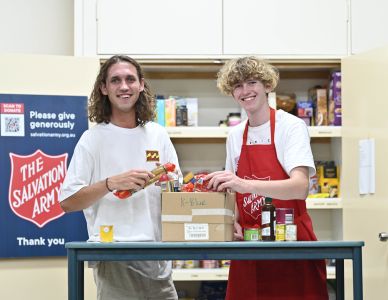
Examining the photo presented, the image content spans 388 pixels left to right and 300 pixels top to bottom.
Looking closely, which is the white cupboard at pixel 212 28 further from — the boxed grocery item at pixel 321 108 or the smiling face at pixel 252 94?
the smiling face at pixel 252 94

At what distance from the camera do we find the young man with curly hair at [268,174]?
Result: 8.44ft

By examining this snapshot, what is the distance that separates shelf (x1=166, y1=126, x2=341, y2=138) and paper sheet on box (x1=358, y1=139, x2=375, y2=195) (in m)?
0.39

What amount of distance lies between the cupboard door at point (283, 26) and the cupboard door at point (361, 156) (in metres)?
0.24

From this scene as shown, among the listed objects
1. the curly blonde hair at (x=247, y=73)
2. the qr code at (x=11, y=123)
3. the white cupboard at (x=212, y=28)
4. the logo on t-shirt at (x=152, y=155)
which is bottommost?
the logo on t-shirt at (x=152, y=155)

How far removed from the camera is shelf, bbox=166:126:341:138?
4.14m

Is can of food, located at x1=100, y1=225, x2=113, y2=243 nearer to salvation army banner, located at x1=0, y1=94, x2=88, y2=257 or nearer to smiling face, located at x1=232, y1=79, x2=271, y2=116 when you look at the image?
smiling face, located at x1=232, y1=79, x2=271, y2=116

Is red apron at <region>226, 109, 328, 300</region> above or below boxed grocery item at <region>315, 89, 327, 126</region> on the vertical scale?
below

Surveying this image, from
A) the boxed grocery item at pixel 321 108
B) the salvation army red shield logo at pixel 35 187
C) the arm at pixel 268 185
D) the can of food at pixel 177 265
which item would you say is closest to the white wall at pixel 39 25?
the salvation army red shield logo at pixel 35 187

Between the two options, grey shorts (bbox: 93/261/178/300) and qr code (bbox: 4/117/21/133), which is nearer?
grey shorts (bbox: 93/261/178/300)

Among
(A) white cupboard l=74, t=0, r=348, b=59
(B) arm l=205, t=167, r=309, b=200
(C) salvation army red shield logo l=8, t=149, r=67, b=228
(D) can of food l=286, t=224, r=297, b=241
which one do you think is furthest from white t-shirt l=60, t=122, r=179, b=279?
(A) white cupboard l=74, t=0, r=348, b=59

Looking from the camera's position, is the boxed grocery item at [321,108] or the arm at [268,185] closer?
the arm at [268,185]

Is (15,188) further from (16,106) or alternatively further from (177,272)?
(177,272)

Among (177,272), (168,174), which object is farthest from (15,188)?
(168,174)

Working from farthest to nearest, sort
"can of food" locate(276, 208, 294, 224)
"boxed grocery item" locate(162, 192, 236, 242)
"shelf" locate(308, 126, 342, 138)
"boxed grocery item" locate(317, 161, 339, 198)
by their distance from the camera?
1. "boxed grocery item" locate(317, 161, 339, 198)
2. "shelf" locate(308, 126, 342, 138)
3. "can of food" locate(276, 208, 294, 224)
4. "boxed grocery item" locate(162, 192, 236, 242)
